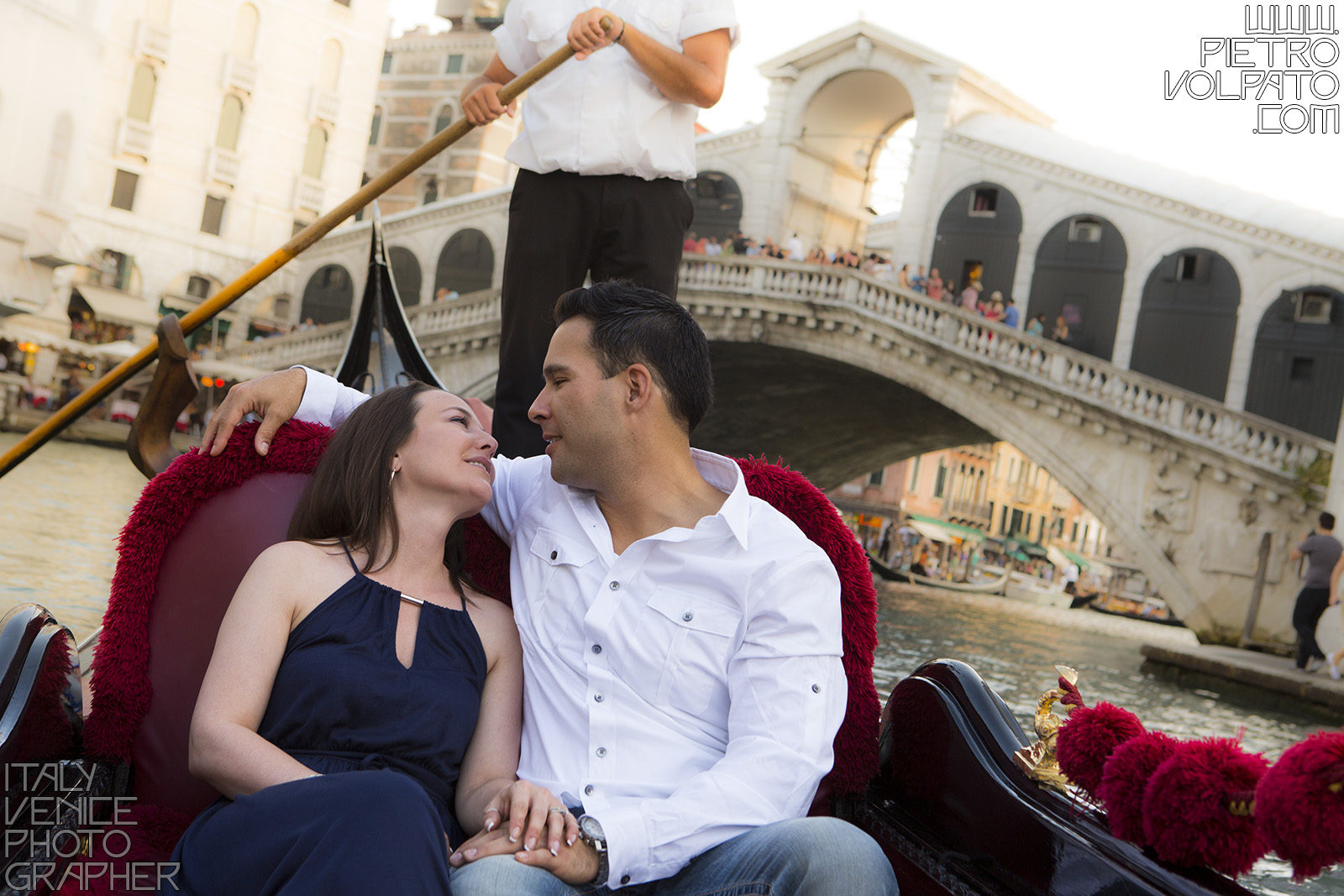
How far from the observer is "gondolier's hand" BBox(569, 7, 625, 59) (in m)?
1.48

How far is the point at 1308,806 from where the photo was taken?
0.71m

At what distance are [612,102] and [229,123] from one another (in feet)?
48.6

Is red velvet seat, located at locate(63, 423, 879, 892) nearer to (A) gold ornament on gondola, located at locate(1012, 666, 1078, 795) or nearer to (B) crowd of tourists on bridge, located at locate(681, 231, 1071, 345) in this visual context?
(A) gold ornament on gondola, located at locate(1012, 666, 1078, 795)

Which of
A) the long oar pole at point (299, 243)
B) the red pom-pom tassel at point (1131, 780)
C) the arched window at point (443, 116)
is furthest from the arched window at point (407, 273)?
the red pom-pom tassel at point (1131, 780)

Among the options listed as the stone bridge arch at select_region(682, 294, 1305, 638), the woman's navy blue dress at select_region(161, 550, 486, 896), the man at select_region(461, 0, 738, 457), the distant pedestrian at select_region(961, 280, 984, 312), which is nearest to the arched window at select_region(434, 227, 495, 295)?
the stone bridge arch at select_region(682, 294, 1305, 638)

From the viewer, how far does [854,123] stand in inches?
529

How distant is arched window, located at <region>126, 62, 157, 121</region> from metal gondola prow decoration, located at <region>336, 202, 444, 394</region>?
1186 cm

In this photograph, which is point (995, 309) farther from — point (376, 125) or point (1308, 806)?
point (376, 125)

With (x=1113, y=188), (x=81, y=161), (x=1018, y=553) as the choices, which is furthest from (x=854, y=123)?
(x=1018, y=553)

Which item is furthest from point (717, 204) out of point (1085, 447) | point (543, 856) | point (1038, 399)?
point (543, 856)

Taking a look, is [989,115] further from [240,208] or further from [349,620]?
[349,620]

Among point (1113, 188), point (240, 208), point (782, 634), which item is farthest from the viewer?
point (240, 208)

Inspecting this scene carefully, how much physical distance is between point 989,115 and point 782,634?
1246 centimetres

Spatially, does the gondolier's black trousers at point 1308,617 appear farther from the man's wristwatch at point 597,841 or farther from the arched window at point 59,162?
the arched window at point 59,162
